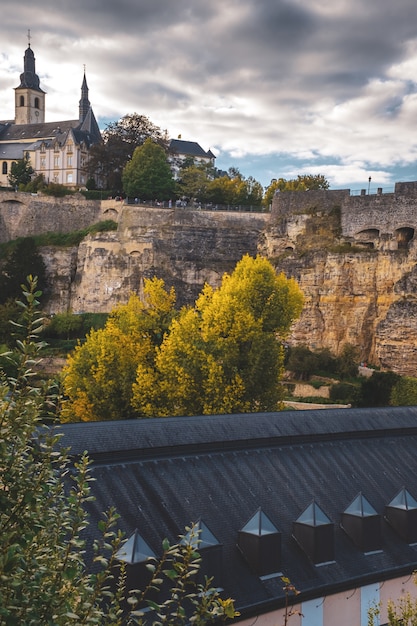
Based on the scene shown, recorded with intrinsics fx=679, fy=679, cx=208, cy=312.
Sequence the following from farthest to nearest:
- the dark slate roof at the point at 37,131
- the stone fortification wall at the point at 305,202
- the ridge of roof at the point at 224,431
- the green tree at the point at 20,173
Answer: the dark slate roof at the point at 37,131 < the green tree at the point at 20,173 < the stone fortification wall at the point at 305,202 < the ridge of roof at the point at 224,431

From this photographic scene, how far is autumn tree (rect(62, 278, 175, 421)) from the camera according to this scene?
27.9 meters

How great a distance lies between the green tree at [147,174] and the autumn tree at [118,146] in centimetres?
477

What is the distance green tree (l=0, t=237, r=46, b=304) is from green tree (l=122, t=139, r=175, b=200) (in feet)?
32.2

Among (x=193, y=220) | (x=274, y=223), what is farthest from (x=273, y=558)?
(x=193, y=220)

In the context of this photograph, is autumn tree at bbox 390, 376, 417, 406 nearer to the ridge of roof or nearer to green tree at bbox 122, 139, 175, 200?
the ridge of roof

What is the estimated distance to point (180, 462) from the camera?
45.3 feet

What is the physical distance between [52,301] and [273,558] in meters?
46.0

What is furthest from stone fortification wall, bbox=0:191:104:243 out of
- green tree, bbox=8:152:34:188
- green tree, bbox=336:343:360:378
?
green tree, bbox=336:343:360:378

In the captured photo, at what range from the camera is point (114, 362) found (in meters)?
28.6

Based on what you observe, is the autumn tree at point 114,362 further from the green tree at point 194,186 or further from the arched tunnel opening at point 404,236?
the green tree at point 194,186

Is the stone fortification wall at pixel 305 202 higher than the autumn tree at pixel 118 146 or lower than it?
lower

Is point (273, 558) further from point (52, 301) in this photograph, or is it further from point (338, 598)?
point (52, 301)

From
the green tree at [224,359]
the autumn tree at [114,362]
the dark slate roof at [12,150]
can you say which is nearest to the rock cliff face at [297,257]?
the green tree at [224,359]

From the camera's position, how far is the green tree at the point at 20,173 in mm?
68125
